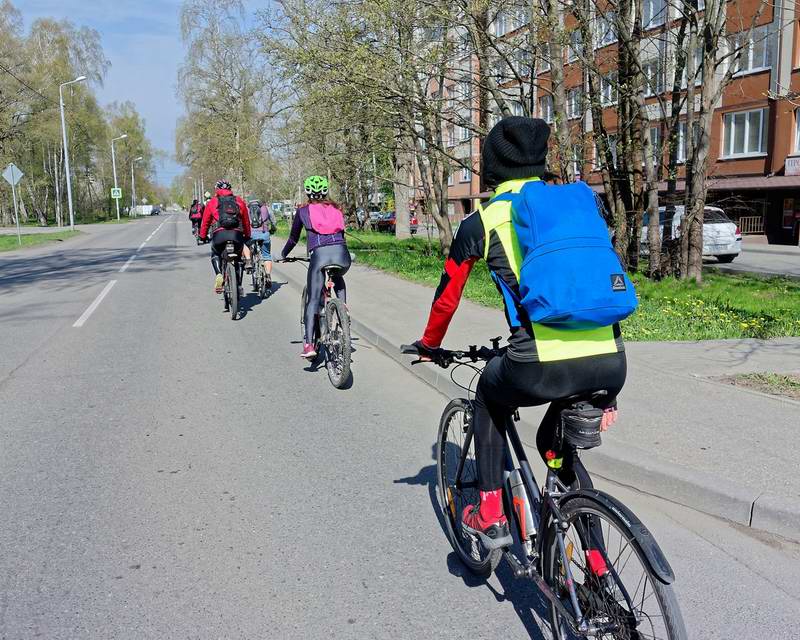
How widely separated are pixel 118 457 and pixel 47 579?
5.52ft

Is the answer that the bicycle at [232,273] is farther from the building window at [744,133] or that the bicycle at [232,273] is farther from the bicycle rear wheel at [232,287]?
the building window at [744,133]

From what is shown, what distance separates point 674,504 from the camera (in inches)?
162

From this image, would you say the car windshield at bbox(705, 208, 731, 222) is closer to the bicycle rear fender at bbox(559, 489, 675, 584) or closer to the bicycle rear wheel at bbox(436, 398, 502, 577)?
the bicycle rear wheel at bbox(436, 398, 502, 577)

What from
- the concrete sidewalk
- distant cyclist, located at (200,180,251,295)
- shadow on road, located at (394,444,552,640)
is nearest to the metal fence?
the concrete sidewalk

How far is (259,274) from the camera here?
13.7 m

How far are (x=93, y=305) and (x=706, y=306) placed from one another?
32.7 ft

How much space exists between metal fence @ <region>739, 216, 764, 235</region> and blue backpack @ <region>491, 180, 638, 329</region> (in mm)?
29428

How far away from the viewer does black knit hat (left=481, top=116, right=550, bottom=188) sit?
2691 mm

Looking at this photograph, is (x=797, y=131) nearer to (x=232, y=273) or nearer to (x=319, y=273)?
(x=232, y=273)

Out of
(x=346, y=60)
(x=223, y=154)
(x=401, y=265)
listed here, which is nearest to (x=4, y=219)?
(x=223, y=154)

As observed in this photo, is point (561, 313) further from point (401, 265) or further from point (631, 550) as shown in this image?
point (401, 265)

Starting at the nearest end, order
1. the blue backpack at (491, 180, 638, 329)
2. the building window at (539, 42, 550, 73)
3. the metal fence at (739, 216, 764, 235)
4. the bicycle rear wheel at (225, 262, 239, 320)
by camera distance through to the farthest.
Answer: the blue backpack at (491, 180, 638, 329), the bicycle rear wheel at (225, 262, 239, 320), the building window at (539, 42, 550, 73), the metal fence at (739, 216, 764, 235)

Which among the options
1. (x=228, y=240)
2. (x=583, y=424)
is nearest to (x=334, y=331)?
(x=228, y=240)

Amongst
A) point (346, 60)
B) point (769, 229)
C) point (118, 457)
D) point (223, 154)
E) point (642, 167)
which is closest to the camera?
point (118, 457)
